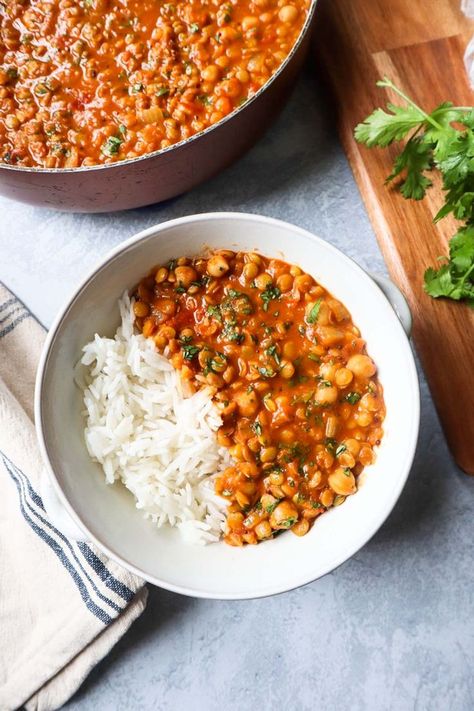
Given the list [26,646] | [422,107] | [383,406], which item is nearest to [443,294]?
[383,406]

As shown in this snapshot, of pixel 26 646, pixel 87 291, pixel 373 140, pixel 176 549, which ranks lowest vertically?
pixel 26 646

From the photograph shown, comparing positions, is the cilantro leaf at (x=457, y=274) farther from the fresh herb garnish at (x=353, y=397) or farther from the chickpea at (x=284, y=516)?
the chickpea at (x=284, y=516)

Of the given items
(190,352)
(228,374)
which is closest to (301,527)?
(228,374)

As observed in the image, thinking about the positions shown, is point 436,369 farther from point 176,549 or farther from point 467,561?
point 176,549

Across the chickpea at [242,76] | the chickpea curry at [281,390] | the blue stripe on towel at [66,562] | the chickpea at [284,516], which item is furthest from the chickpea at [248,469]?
the chickpea at [242,76]

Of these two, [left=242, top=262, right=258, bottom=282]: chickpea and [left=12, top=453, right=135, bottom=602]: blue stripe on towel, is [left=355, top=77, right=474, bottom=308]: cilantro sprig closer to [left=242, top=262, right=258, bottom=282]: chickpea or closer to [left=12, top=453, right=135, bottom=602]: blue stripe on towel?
[left=242, top=262, right=258, bottom=282]: chickpea

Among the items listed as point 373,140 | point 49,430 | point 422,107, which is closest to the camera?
point 49,430
